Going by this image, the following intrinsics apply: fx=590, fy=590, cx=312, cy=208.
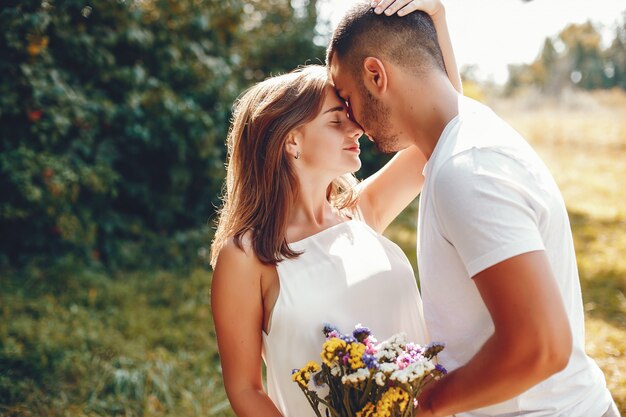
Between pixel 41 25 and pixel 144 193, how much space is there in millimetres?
2135

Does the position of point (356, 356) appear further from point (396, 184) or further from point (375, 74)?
point (396, 184)

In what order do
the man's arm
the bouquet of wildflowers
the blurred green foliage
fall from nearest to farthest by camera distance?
the man's arm, the bouquet of wildflowers, the blurred green foliage

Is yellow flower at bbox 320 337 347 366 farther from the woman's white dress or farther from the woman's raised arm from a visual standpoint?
the woman's raised arm

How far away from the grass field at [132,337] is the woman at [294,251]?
6.57 feet

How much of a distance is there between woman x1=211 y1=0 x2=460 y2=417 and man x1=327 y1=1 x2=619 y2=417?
0.75ft

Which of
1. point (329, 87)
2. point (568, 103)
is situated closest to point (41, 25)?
point (329, 87)

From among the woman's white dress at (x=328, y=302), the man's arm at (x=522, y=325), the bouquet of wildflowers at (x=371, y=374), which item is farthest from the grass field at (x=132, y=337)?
the man's arm at (x=522, y=325)

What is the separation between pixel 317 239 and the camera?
235cm

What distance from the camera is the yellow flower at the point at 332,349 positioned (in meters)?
→ 1.54

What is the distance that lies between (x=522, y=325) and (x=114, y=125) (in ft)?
17.3

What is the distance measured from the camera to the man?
1.39 metres

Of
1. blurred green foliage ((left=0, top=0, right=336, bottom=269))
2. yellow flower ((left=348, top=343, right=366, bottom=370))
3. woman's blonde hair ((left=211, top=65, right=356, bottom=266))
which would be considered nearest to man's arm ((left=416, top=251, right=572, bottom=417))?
yellow flower ((left=348, top=343, right=366, bottom=370))

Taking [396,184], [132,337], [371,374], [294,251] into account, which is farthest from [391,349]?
[132,337]

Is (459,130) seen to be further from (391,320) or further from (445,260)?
(391,320)
